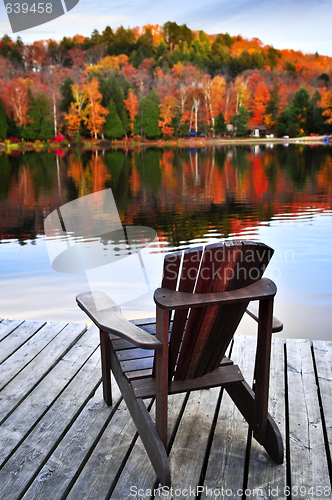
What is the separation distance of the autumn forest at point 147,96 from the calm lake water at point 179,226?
23.8m

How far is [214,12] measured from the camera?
7525cm

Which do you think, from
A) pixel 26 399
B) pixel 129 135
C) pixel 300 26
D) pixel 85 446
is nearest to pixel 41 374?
pixel 26 399

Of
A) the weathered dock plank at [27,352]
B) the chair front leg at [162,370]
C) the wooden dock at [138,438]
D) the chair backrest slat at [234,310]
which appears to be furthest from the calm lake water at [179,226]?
the chair front leg at [162,370]

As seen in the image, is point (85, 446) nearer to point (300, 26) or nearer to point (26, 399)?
point (26, 399)

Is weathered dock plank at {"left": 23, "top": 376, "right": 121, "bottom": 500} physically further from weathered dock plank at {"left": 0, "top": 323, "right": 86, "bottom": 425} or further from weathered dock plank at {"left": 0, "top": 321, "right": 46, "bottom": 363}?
weathered dock plank at {"left": 0, "top": 321, "right": 46, "bottom": 363}

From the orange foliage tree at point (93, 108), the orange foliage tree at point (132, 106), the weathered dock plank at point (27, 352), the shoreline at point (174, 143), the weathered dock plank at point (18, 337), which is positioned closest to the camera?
the weathered dock plank at point (27, 352)

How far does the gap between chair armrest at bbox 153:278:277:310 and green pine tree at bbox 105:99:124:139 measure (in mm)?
41885

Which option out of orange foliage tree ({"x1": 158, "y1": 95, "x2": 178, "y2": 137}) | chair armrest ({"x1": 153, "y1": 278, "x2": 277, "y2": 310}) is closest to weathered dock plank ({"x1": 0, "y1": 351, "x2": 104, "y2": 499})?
chair armrest ({"x1": 153, "y1": 278, "x2": 277, "y2": 310})

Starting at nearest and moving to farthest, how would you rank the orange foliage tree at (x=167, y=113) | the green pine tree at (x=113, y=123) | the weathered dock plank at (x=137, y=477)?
1. the weathered dock plank at (x=137, y=477)
2. the green pine tree at (x=113, y=123)
3. the orange foliage tree at (x=167, y=113)

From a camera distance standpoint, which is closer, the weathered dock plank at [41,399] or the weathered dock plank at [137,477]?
the weathered dock plank at [137,477]

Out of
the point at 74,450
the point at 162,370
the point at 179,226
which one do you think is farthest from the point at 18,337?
the point at 179,226

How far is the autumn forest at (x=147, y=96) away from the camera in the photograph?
132 ft

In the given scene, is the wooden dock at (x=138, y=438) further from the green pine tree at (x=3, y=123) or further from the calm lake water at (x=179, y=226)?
the green pine tree at (x=3, y=123)

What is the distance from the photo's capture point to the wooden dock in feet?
5.03
